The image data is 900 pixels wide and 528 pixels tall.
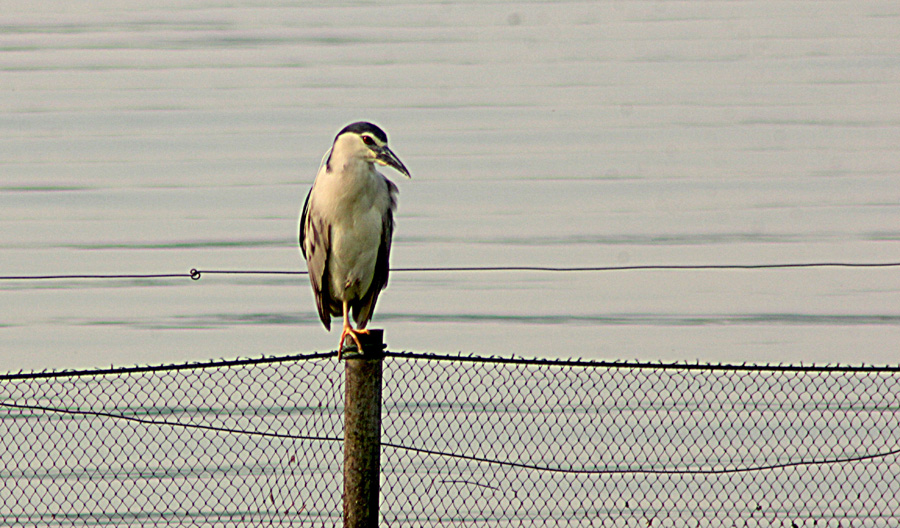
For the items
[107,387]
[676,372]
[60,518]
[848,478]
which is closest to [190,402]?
[107,387]

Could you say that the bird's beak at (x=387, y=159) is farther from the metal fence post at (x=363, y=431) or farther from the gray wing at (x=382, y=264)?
the metal fence post at (x=363, y=431)

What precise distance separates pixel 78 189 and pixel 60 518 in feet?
5.11

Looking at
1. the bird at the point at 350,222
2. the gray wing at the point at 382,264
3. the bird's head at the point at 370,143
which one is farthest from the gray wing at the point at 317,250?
the bird's head at the point at 370,143

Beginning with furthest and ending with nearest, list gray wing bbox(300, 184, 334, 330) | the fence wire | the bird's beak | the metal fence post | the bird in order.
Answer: the fence wire < gray wing bbox(300, 184, 334, 330) < the bird < the bird's beak < the metal fence post

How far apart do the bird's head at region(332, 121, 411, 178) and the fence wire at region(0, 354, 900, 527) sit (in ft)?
3.61

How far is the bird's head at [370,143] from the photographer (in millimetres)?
3932

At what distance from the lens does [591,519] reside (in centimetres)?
461

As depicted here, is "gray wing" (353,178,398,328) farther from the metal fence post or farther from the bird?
the metal fence post

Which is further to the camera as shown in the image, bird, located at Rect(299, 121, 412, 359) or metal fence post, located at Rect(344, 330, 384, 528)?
bird, located at Rect(299, 121, 412, 359)

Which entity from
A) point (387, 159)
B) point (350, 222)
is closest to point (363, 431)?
point (387, 159)

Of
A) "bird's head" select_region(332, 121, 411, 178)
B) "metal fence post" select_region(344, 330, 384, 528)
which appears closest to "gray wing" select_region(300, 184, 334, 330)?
"bird's head" select_region(332, 121, 411, 178)

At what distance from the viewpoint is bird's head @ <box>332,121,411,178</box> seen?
12.9 feet

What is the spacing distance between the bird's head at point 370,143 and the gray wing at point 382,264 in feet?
1.09

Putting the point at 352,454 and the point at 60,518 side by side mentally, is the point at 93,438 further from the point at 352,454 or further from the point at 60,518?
the point at 352,454
